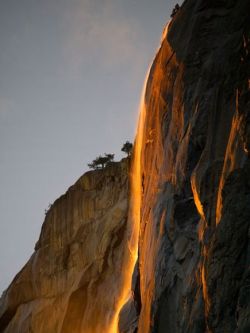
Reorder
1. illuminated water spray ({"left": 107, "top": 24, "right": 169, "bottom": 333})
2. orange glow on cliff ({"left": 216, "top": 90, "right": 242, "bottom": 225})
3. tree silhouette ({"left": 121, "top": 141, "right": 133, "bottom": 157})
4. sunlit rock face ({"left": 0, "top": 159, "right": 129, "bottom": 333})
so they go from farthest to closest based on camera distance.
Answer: tree silhouette ({"left": 121, "top": 141, "right": 133, "bottom": 157}), sunlit rock face ({"left": 0, "top": 159, "right": 129, "bottom": 333}), illuminated water spray ({"left": 107, "top": 24, "right": 169, "bottom": 333}), orange glow on cliff ({"left": 216, "top": 90, "right": 242, "bottom": 225})

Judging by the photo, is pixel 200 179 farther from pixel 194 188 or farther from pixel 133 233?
pixel 133 233

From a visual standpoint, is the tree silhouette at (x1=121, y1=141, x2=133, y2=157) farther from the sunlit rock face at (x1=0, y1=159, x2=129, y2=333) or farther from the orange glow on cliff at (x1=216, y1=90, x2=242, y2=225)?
the orange glow on cliff at (x1=216, y1=90, x2=242, y2=225)

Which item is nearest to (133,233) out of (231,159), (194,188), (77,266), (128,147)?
(77,266)

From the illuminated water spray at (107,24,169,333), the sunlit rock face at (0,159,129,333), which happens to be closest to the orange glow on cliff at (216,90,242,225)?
the illuminated water spray at (107,24,169,333)

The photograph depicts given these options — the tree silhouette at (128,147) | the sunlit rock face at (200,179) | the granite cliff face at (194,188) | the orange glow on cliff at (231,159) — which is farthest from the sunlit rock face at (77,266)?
the orange glow on cliff at (231,159)

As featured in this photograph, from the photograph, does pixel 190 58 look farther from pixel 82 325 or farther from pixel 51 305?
pixel 51 305

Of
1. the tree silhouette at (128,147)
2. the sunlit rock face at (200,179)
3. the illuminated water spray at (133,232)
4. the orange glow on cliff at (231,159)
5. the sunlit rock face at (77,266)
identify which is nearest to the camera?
the sunlit rock face at (200,179)

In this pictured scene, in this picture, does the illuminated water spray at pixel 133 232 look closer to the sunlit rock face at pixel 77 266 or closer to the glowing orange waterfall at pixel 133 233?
the glowing orange waterfall at pixel 133 233

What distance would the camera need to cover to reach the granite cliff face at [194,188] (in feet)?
22.8

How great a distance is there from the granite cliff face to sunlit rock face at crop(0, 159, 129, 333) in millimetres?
286

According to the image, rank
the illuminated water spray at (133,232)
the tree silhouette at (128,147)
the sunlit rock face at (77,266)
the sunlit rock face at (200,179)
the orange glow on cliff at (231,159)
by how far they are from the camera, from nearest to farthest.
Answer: the sunlit rock face at (200,179) < the orange glow on cliff at (231,159) < the illuminated water spray at (133,232) < the sunlit rock face at (77,266) < the tree silhouette at (128,147)

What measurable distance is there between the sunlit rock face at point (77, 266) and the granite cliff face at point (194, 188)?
0.94ft

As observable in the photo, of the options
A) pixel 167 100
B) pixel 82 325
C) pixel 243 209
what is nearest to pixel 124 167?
pixel 82 325

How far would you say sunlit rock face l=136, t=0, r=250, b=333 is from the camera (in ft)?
22.7
